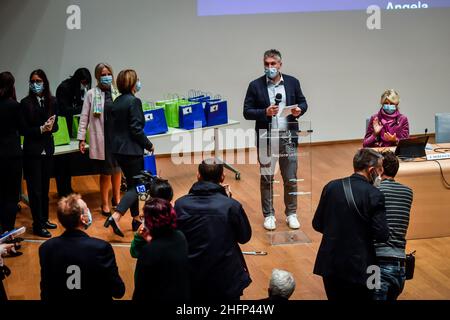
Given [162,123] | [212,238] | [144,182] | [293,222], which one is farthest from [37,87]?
[212,238]

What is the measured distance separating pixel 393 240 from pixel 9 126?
3418 millimetres

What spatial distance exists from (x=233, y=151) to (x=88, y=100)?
320 cm

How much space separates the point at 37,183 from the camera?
21.5 feet

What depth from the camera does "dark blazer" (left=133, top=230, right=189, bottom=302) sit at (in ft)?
12.4

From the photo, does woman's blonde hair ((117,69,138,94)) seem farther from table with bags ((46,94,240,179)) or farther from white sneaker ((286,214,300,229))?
white sneaker ((286,214,300,229))

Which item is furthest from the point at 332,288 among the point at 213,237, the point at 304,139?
the point at 304,139

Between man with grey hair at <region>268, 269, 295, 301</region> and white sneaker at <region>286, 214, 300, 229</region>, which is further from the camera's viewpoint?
white sneaker at <region>286, 214, 300, 229</region>

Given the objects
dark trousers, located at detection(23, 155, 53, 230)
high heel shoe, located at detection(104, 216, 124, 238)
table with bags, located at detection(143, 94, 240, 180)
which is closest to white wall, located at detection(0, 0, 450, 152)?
table with bags, located at detection(143, 94, 240, 180)

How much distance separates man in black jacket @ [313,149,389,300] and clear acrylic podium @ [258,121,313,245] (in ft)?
6.31

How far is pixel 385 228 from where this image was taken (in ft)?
14.0

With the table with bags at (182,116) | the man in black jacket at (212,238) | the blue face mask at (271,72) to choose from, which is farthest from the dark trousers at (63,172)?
the man in black jacket at (212,238)

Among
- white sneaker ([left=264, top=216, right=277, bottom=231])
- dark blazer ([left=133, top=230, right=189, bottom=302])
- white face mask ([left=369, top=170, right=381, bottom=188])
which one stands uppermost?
white face mask ([left=369, top=170, right=381, bottom=188])
